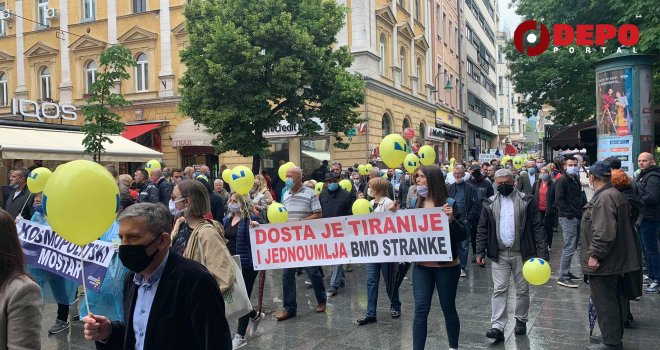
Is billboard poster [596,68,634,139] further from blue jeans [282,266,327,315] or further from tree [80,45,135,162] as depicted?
tree [80,45,135,162]

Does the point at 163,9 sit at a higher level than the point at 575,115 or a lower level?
higher

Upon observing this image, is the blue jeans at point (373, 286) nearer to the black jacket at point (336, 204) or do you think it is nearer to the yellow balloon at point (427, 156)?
the black jacket at point (336, 204)

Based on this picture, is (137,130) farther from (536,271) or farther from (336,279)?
(536,271)

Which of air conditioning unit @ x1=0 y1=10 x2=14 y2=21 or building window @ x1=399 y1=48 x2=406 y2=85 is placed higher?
air conditioning unit @ x1=0 y1=10 x2=14 y2=21

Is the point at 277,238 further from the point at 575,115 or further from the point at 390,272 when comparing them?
the point at 575,115

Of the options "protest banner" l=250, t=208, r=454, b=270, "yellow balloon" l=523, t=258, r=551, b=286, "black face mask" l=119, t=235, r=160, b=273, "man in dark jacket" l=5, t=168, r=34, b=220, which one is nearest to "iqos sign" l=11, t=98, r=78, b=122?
"man in dark jacket" l=5, t=168, r=34, b=220

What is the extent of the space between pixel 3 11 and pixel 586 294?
31.4 meters

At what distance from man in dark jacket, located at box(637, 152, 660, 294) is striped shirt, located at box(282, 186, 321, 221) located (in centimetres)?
432

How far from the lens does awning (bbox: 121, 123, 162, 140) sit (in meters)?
25.3

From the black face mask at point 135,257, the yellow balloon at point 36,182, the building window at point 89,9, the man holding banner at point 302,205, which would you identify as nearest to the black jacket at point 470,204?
the man holding banner at point 302,205

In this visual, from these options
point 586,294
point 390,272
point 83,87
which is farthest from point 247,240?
point 83,87

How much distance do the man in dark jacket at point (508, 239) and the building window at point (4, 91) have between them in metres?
31.4

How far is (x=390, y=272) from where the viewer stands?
6301mm

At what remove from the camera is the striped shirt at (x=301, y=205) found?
7.19 metres
